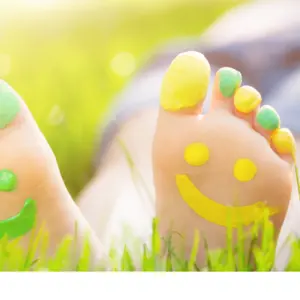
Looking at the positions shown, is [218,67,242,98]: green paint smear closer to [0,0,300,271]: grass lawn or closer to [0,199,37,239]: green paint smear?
[0,0,300,271]: grass lawn

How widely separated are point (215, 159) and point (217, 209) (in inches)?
3.8

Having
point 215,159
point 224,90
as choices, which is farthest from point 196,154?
point 224,90

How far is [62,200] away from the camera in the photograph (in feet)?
3.63

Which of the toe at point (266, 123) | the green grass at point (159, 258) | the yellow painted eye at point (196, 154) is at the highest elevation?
the toe at point (266, 123)

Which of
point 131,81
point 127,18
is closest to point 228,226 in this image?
point 131,81

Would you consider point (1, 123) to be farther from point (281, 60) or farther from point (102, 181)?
point (281, 60)

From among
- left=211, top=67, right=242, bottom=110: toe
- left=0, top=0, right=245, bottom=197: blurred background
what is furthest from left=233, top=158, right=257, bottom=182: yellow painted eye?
→ left=0, top=0, right=245, bottom=197: blurred background

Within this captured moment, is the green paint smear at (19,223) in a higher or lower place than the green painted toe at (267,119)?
lower

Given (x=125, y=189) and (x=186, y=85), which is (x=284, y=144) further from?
(x=125, y=189)

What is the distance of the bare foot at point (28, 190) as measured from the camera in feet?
3.56

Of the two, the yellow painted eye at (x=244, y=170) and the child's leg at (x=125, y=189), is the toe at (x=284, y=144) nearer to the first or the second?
the yellow painted eye at (x=244, y=170)

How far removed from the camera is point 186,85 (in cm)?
110

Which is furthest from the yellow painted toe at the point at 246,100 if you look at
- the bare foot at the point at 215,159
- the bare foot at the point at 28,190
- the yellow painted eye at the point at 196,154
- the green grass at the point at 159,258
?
the bare foot at the point at 28,190

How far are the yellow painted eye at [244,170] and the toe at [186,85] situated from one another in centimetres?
13
